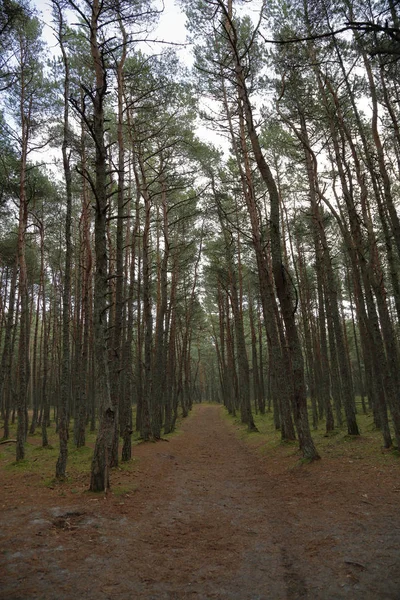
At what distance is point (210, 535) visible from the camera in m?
4.73

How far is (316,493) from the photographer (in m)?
6.19

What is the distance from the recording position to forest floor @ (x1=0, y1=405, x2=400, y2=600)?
3.24m

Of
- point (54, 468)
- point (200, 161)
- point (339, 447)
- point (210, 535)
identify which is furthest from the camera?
point (200, 161)

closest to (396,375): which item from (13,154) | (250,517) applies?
(250,517)

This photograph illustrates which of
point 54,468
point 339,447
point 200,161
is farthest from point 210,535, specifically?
point 200,161

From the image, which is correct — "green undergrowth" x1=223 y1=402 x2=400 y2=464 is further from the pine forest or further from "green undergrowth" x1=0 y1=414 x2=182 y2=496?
"green undergrowth" x1=0 y1=414 x2=182 y2=496

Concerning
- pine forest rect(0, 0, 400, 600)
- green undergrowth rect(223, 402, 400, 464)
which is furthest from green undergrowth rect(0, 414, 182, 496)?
green undergrowth rect(223, 402, 400, 464)

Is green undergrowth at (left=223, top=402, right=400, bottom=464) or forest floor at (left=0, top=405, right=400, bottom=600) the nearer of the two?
forest floor at (left=0, top=405, right=400, bottom=600)

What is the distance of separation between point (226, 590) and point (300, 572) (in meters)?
0.80

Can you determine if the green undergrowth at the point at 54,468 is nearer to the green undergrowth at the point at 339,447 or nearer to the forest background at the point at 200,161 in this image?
the forest background at the point at 200,161

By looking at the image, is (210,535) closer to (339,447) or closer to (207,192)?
(339,447)

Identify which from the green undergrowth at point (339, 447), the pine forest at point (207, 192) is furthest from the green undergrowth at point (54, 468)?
the green undergrowth at point (339, 447)

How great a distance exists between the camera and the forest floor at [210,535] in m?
3.24

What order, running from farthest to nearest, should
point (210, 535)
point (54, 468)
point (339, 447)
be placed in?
point (339, 447)
point (54, 468)
point (210, 535)
